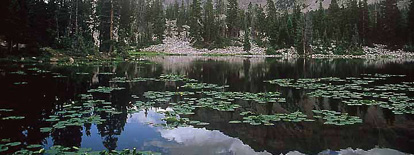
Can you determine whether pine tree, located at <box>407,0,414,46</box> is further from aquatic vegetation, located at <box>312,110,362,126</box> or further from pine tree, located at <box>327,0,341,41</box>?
aquatic vegetation, located at <box>312,110,362,126</box>

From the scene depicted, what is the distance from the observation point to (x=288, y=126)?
1018 cm

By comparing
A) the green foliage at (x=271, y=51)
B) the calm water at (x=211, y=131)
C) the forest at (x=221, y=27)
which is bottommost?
the calm water at (x=211, y=131)

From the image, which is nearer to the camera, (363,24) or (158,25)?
(363,24)

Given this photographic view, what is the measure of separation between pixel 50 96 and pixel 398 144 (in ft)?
47.7

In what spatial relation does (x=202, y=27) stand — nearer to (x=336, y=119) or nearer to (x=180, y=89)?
(x=180, y=89)

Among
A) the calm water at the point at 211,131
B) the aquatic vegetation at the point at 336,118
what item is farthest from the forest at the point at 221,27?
the aquatic vegetation at the point at 336,118

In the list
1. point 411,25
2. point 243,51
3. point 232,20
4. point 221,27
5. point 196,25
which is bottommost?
point 243,51

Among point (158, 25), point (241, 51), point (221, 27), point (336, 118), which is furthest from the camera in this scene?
point (221, 27)

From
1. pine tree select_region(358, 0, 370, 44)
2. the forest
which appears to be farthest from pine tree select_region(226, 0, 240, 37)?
pine tree select_region(358, 0, 370, 44)

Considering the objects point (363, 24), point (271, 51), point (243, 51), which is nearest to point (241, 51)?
point (243, 51)

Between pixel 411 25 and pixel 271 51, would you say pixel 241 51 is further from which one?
pixel 411 25

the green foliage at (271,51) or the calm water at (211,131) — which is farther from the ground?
the green foliage at (271,51)

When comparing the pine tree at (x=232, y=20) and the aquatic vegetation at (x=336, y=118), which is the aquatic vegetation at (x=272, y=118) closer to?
the aquatic vegetation at (x=336, y=118)

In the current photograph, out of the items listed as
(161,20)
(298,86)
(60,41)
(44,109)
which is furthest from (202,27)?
(44,109)
